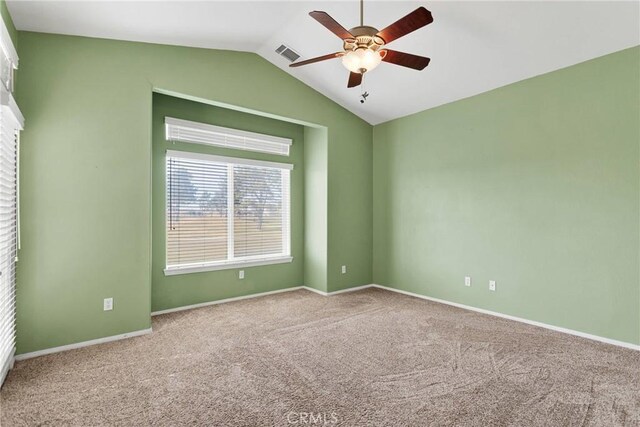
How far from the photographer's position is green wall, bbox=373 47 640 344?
3123 millimetres

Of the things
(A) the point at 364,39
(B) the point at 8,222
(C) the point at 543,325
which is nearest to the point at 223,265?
(B) the point at 8,222

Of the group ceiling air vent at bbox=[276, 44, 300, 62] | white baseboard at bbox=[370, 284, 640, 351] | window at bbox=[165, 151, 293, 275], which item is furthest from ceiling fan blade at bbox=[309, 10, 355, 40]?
white baseboard at bbox=[370, 284, 640, 351]

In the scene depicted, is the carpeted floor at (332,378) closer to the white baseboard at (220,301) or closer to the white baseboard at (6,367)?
the white baseboard at (6,367)

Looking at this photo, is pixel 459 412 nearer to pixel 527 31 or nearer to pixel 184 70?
pixel 527 31

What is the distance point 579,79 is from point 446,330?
117 inches

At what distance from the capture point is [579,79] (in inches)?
132

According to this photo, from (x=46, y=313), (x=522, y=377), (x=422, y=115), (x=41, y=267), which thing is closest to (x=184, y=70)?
(x=41, y=267)

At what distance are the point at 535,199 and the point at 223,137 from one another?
159 inches

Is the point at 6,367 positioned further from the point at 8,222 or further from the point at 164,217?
the point at 164,217

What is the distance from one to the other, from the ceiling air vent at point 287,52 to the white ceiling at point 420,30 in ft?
0.25

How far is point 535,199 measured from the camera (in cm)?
368

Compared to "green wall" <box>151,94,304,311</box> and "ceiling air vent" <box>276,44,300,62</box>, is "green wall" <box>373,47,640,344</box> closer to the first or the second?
"green wall" <box>151,94,304,311</box>

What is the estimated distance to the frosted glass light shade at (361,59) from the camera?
2410 mm

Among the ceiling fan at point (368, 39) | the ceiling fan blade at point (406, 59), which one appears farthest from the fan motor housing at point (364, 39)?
the ceiling fan blade at point (406, 59)
